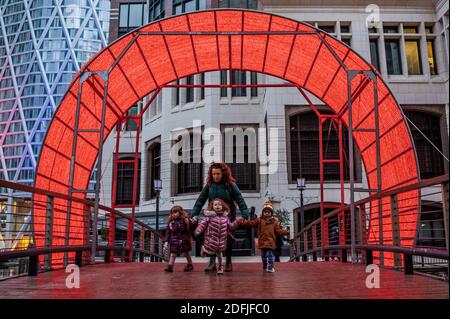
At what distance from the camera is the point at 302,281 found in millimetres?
6504

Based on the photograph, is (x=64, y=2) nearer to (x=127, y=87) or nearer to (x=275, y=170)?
(x=275, y=170)

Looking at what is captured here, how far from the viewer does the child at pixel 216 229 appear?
300 inches

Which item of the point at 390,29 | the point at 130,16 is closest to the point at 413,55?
the point at 390,29

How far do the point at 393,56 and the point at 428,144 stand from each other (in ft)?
21.5

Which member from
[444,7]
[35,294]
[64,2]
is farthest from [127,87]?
[64,2]

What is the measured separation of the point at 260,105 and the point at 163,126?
8154 mm

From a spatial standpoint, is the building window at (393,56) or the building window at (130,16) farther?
the building window at (130,16)

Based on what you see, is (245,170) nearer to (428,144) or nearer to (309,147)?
(309,147)

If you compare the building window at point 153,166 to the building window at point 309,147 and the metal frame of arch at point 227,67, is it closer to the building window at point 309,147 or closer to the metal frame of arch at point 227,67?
the building window at point 309,147

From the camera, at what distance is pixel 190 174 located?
105 ft

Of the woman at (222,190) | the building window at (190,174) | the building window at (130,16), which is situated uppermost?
the building window at (130,16)

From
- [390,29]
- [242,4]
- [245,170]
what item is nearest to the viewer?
[390,29]

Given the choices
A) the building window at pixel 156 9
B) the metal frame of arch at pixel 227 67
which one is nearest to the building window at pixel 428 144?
the metal frame of arch at pixel 227 67

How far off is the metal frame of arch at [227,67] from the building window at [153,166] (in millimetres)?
20561
